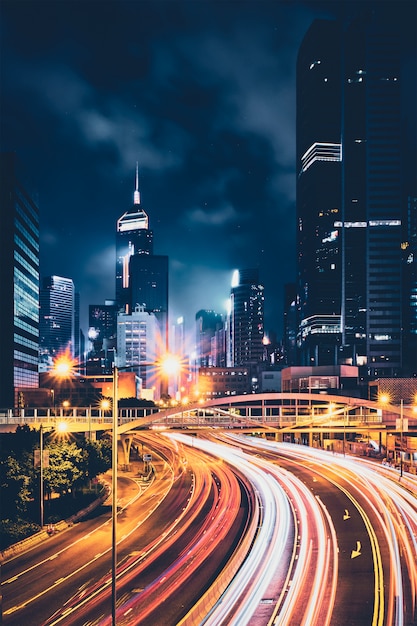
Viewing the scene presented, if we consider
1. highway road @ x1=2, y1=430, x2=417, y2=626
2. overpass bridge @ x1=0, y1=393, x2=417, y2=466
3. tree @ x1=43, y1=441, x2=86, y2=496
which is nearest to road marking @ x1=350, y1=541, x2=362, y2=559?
highway road @ x1=2, y1=430, x2=417, y2=626

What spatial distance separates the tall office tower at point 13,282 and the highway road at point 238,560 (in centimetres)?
7764

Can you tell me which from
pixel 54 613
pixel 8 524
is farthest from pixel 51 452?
pixel 54 613

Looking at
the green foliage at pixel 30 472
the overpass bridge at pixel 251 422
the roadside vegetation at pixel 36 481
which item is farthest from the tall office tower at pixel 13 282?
the green foliage at pixel 30 472

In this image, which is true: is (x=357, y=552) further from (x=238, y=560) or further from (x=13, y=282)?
(x=13, y=282)

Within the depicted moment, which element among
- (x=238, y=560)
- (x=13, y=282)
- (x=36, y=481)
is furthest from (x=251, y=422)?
(x=13, y=282)

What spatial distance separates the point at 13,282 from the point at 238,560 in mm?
112722

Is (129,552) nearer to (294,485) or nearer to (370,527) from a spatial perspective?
(370,527)

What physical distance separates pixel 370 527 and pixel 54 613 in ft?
86.0

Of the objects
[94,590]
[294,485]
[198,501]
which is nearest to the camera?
[94,590]

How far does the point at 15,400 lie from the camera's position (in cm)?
13462

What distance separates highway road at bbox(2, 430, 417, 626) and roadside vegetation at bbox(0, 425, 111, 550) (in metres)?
3.04

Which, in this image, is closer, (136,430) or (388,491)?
(388,491)

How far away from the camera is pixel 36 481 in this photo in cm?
4978

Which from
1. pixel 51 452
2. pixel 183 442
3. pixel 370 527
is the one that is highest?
Answer: pixel 51 452
